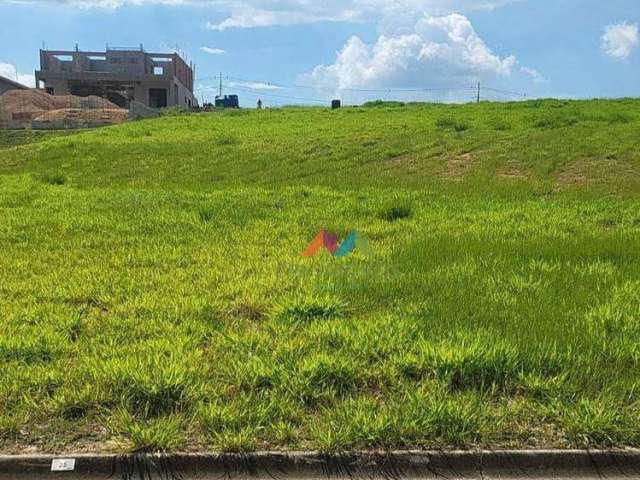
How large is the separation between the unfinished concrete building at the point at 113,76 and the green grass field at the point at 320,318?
69.6m

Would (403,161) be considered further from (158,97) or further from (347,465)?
(158,97)

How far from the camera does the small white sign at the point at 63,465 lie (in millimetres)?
2947

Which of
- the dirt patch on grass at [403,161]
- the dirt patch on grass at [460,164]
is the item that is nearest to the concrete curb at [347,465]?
the dirt patch on grass at [460,164]

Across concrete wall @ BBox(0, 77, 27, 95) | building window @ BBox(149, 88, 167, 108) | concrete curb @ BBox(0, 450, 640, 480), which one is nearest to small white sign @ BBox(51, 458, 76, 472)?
concrete curb @ BBox(0, 450, 640, 480)

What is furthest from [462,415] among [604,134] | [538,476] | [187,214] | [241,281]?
[604,134]

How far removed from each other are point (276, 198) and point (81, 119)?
1315 inches

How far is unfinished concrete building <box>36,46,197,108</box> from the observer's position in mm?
76250

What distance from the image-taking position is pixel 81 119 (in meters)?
39.4

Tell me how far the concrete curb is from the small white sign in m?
0.02

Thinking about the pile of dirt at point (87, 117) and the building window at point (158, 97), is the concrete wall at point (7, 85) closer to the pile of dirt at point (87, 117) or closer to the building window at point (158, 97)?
the building window at point (158, 97)

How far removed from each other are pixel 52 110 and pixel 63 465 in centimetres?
5134

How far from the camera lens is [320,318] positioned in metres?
4.69

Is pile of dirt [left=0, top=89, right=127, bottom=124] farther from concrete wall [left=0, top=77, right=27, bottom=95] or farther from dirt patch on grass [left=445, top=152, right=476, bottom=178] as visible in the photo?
dirt patch on grass [left=445, top=152, right=476, bottom=178]

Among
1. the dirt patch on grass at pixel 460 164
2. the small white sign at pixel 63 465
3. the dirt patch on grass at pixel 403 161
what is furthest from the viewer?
the dirt patch on grass at pixel 403 161
